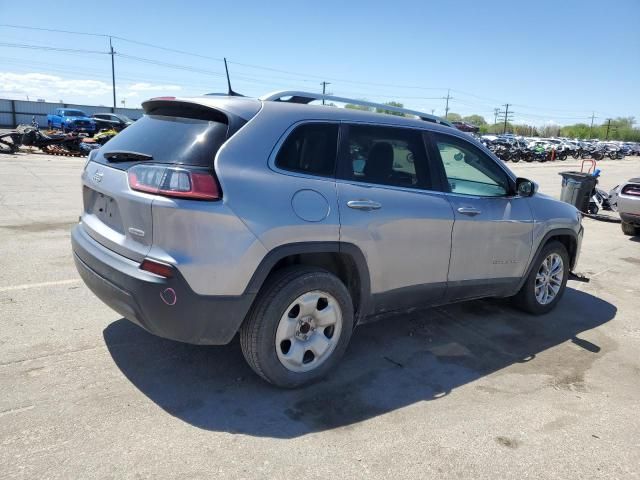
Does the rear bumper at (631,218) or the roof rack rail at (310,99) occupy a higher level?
the roof rack rail at (310,99)

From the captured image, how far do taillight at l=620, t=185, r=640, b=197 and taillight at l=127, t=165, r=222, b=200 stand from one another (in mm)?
9121

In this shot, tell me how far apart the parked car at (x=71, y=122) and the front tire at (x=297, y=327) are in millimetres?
30691

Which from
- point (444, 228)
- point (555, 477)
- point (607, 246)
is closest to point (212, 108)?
point (444, 228)

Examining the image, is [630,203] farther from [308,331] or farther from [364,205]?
[308,331]

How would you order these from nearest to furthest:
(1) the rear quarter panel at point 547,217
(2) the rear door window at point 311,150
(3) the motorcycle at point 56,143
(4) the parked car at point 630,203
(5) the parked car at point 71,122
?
(2) the rear door window at point 311,150 → (1) the rear quarter panel at point 547,217 → (4) the parked car at point 630,203 → (3) the motorcycle at point 56,143 → (5) the parked car at point 71,122

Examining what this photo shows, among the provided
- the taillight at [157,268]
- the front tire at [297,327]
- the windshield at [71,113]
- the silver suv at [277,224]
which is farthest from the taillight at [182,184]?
the windshield at [71,113]

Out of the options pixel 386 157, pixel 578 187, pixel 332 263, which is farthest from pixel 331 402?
pixel 578 187

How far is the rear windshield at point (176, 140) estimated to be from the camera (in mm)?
2963

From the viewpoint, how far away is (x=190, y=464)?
8.36 ft

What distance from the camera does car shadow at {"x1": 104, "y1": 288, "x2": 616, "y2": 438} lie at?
3066mm

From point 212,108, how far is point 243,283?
43.1 inches

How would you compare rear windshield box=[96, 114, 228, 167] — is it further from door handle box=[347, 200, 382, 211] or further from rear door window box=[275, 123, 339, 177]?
door handle box=[347, 200, 382, 211]

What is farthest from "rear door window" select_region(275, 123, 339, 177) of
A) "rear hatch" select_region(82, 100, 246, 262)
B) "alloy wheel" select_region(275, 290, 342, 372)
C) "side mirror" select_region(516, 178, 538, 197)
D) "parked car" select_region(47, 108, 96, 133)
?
"parked car" select_region(47, 108, 96, 133)

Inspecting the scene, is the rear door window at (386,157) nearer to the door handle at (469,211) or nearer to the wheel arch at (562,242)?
the door handle at (469,211)
